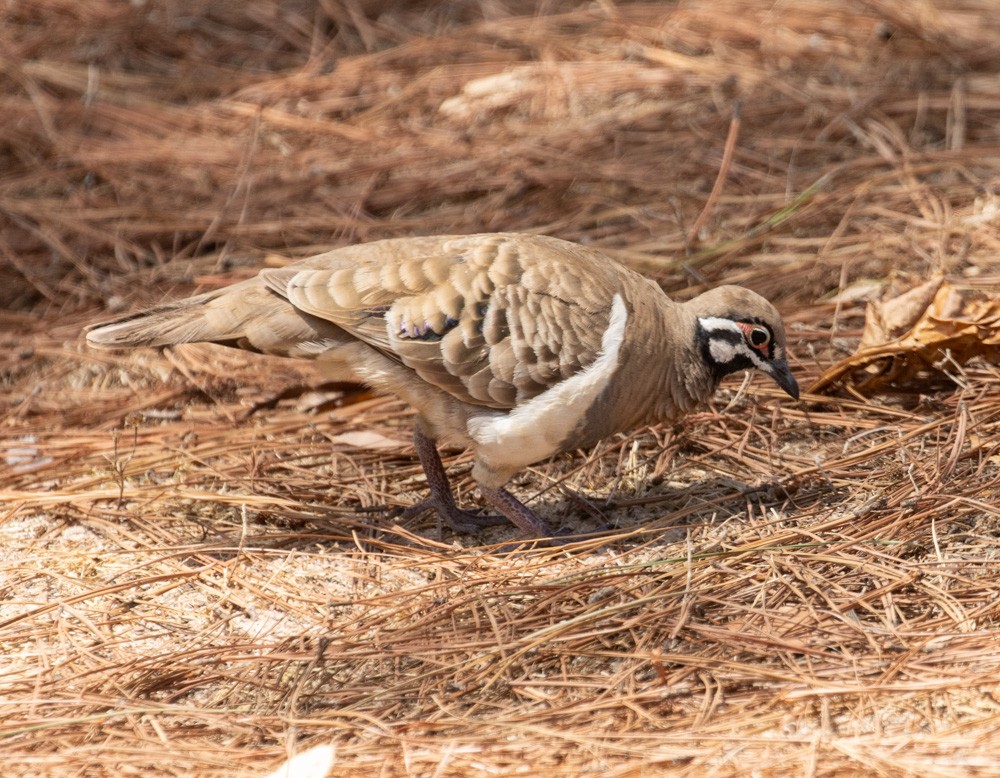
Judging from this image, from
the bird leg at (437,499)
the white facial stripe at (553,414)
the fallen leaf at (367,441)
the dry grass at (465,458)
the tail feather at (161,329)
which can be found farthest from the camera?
the fallen leaf at (367,441)

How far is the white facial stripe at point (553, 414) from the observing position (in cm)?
371

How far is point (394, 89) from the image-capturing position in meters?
6.93

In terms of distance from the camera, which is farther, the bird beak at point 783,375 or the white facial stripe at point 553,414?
the bird beak at point 783,375

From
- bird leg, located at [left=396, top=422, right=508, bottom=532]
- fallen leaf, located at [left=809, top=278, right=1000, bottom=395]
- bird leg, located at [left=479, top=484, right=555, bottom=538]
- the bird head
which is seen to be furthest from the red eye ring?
bird leg, located at [left=396, top=422, right=508, bottom=532]

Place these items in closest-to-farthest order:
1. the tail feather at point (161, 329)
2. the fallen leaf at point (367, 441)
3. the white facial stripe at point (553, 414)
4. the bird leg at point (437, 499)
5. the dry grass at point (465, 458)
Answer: the dry grass at point (465, 458) < the white facial stripe at point (553, 414) < the tail feather at point (161, 329) < the bird leg at point (437, 499) < the fallen leaf at point (367, 441)

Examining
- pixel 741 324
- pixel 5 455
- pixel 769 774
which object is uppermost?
pixel 741 324

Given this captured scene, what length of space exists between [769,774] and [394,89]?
17.7ft

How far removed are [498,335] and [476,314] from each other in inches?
4.0

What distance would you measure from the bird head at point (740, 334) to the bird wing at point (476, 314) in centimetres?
38

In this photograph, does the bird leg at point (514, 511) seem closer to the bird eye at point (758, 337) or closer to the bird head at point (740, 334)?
the bird head at point (740, 334)

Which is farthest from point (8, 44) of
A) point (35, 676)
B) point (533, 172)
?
point (35, 676)

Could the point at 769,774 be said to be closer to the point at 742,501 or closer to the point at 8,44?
the point at 742,501

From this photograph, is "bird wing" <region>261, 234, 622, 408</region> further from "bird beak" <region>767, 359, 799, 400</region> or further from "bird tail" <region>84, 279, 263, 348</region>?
"bird beak" <region>767, 359, 799, 400</region>

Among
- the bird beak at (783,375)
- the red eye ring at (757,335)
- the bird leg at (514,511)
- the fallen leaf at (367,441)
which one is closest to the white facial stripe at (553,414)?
the bird leg at (514,511)
